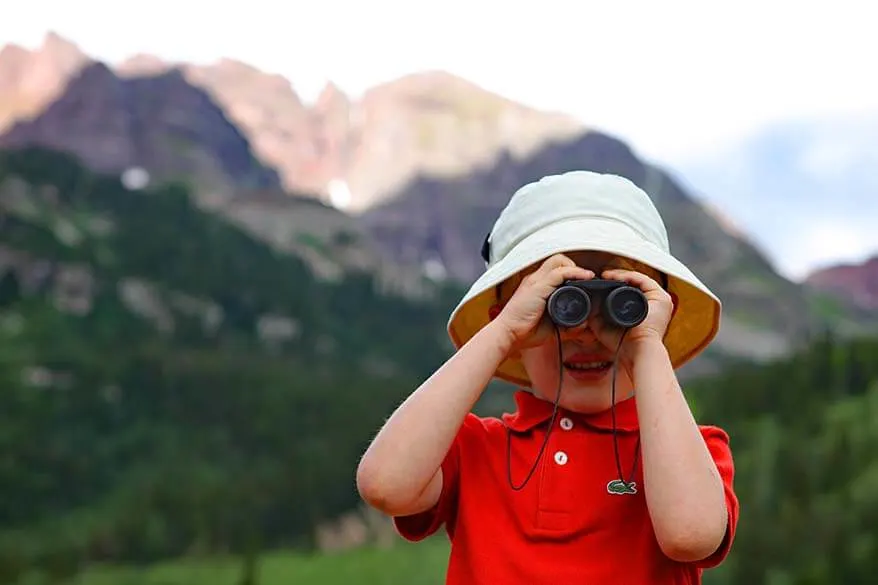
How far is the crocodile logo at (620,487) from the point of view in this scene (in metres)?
2.02

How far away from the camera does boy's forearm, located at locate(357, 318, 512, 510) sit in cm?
196

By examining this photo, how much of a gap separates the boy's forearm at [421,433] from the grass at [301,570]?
42553mm

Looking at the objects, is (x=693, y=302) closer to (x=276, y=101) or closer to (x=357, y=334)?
(x=357, y=334)

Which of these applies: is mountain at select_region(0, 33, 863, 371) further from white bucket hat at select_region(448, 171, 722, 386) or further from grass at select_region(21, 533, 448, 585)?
white bucket hat at select_region(448, 171, 722, 386)

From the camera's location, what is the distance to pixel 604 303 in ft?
6.33

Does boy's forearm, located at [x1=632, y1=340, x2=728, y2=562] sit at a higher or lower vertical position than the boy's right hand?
lower

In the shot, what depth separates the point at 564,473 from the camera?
80.8 inches

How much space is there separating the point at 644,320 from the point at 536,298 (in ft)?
0.64

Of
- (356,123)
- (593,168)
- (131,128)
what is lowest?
(593,168)

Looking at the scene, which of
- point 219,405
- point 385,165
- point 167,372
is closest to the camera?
point 219,405

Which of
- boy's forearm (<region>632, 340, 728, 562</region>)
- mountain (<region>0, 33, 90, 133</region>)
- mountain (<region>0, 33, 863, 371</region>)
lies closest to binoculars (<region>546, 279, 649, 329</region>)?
boy's forearm (<region>632, 340, 728, 562</region>)

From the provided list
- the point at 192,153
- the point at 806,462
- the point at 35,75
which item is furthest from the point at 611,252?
the point at 35,75

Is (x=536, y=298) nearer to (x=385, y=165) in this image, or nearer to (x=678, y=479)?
(x=678, y=479)

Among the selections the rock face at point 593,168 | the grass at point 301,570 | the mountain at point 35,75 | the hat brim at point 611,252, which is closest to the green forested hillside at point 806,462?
the grass at point 301,570
